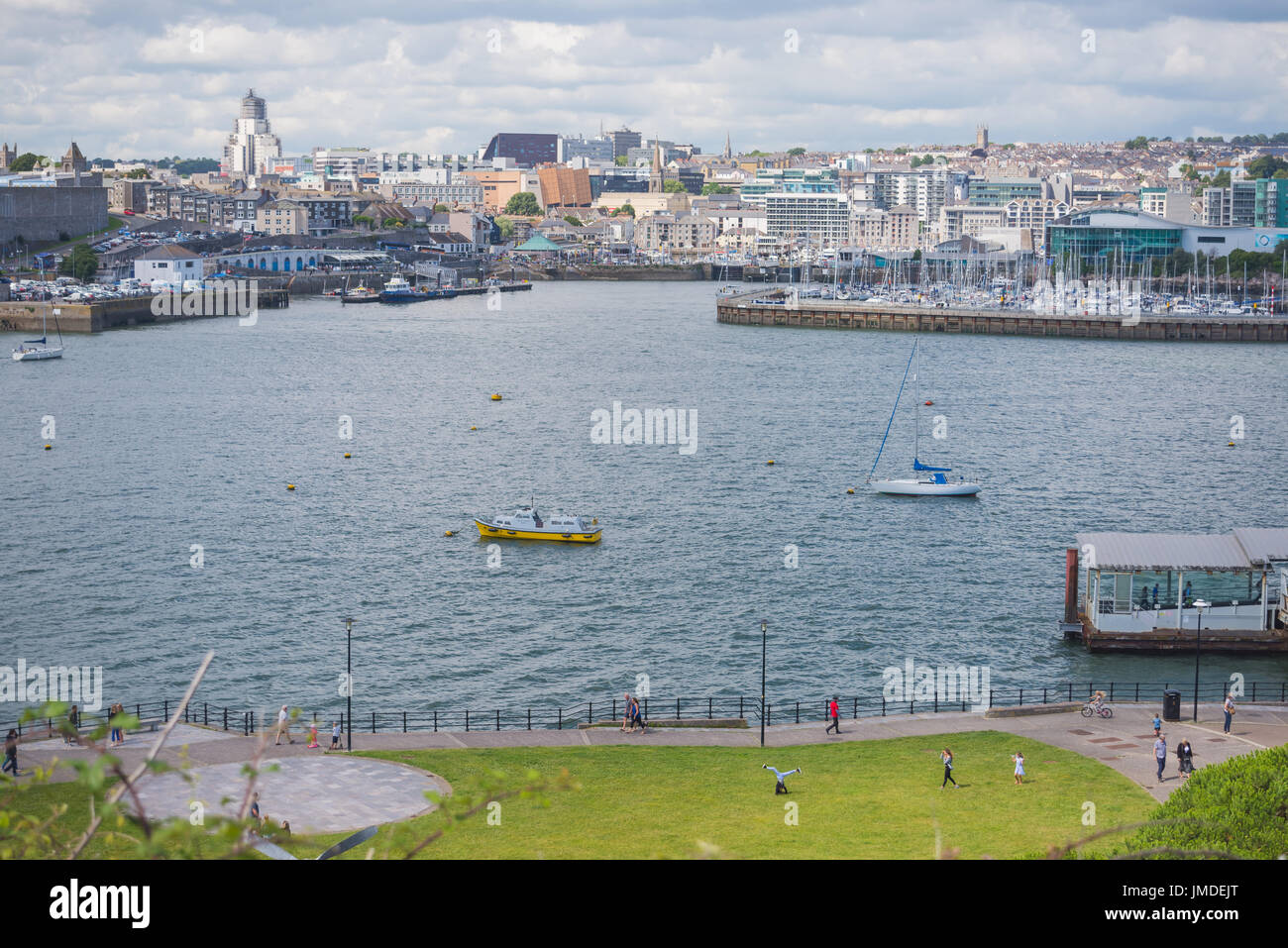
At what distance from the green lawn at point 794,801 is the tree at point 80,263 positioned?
113 meters

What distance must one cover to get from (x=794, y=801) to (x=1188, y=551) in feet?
51.8

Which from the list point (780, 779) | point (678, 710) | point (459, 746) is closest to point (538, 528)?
point (678, 710)

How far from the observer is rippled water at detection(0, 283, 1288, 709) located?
98.3 feet

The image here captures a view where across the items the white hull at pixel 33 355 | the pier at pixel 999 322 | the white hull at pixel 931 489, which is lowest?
the white hull at pixel 931 489

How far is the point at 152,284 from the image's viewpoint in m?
122

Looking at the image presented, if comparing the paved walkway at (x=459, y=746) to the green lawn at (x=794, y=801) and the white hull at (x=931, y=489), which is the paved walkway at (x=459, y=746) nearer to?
the green lawn at (x=794, y=801)

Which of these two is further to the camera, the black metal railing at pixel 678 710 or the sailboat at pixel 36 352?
the sailboat at pixel 36 352

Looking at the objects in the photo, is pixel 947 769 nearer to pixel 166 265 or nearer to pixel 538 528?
pixel 538 528

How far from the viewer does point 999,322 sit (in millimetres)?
106938

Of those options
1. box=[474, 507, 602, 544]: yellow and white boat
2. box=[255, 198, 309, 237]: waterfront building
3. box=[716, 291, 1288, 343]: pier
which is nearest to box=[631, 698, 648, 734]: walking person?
box=[474, 507, 602, 544]: yellow and white boat

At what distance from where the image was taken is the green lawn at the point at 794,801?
17016mm

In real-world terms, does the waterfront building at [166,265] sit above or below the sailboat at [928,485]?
above

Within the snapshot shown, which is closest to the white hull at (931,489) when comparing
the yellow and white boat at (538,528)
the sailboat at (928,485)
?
the sailboat at (928,485)
